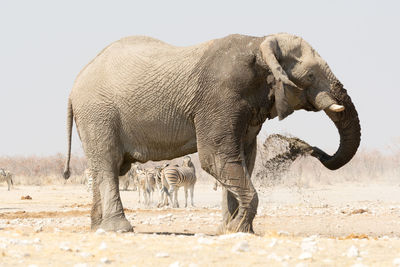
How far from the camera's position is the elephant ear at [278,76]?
365 inches

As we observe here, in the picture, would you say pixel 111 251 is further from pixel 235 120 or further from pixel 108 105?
pixel 108 105

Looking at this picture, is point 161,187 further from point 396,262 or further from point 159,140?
point 396,262

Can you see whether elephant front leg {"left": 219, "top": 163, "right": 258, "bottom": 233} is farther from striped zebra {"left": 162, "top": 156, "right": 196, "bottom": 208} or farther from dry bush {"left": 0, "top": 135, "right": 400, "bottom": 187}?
dry bush {"left": 0, "top": 135, "right": 400, "bottom": 187}

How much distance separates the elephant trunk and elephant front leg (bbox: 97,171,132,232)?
9.95ft

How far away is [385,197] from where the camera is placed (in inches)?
1048

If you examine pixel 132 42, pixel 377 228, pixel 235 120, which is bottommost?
pixel 377 228

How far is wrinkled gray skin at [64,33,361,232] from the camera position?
9.54 m

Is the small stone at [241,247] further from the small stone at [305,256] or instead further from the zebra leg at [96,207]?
the zebra leg at [96,207]

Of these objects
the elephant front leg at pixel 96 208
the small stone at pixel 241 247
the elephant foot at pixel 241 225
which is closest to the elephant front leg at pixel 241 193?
the elephant foot at pixel 241 225

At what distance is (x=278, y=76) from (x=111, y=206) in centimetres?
310

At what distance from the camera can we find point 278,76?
30.2ft

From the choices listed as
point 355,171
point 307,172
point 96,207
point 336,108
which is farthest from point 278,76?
point 355,171

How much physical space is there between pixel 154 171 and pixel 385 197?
28.5 ft

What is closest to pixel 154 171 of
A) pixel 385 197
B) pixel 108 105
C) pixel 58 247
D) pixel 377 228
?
pixel 385 197
